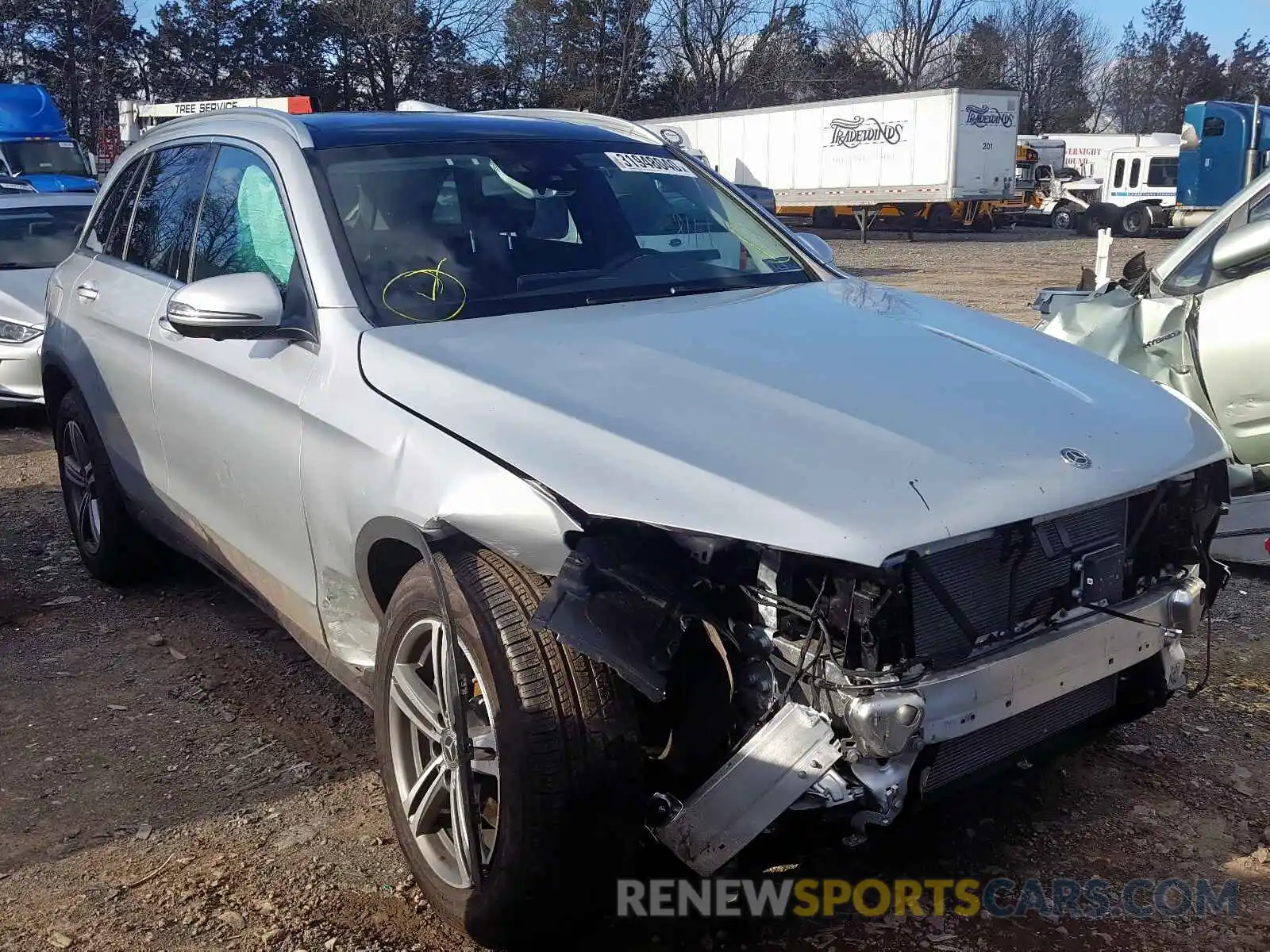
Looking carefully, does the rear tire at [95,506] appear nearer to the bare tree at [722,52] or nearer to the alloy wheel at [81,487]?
the alloy wheel at [81,487]

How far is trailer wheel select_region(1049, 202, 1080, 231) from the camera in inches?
1431

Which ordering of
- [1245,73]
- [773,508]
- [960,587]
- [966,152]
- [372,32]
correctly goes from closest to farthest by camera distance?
[773,508] → [960,587] → [966,152] → [372,32] → [1245,73]

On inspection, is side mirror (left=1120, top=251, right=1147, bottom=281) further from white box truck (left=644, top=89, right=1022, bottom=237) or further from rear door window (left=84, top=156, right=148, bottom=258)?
white box truck (left=644, top=89, right=1022, bottom=237)

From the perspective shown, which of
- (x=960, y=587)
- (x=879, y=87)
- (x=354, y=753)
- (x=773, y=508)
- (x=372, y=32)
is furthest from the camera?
(x=879, y=87)

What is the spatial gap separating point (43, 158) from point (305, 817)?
22799mm

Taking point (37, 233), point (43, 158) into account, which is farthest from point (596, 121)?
point (43, 158)

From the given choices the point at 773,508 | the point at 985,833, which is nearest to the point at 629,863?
the point at 773,508

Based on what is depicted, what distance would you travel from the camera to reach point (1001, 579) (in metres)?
2.46

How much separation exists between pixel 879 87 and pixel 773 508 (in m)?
64.8

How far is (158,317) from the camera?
13.4ft

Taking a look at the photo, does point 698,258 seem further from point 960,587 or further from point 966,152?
point 966,152

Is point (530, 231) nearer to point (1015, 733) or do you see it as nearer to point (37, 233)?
point (1015, 733)

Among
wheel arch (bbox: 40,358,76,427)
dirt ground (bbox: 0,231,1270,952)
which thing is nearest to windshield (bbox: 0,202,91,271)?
wheel arch (bbox: 40,358,76,427)

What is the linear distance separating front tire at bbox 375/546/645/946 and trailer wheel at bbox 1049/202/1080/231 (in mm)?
36744
